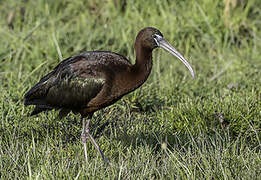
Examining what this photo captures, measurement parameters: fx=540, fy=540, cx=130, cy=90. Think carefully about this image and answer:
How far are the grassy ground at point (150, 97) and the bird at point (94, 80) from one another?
10.0 inches

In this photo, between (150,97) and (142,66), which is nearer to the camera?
(142,66)

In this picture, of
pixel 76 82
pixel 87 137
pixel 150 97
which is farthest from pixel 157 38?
pixel 150 97

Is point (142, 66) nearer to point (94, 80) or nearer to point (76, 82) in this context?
point (94, 80)

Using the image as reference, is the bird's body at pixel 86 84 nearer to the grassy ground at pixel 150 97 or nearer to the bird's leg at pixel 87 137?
the bird's leg at pixel 87 137

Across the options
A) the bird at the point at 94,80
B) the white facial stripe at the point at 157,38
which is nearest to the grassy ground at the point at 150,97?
the bird at the point at 94,80

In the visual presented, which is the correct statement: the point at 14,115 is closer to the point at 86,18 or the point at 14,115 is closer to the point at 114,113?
the point at 114,113

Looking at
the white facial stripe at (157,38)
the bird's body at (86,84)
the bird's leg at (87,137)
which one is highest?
the white facial stripe at (157,38)

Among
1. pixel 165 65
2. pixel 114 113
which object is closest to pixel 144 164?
pixel 114 113

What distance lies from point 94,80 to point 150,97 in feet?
4.88

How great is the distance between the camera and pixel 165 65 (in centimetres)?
673

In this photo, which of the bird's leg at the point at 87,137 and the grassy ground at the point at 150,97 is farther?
the bird's leg at the point at 87,137

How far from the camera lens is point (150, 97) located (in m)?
5.68

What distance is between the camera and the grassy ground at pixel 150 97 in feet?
12.3

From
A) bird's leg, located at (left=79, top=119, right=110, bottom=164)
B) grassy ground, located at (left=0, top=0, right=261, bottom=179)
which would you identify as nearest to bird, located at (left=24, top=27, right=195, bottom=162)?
bird's leg, located at (left=79, top=119, right=110, bottom=164)
